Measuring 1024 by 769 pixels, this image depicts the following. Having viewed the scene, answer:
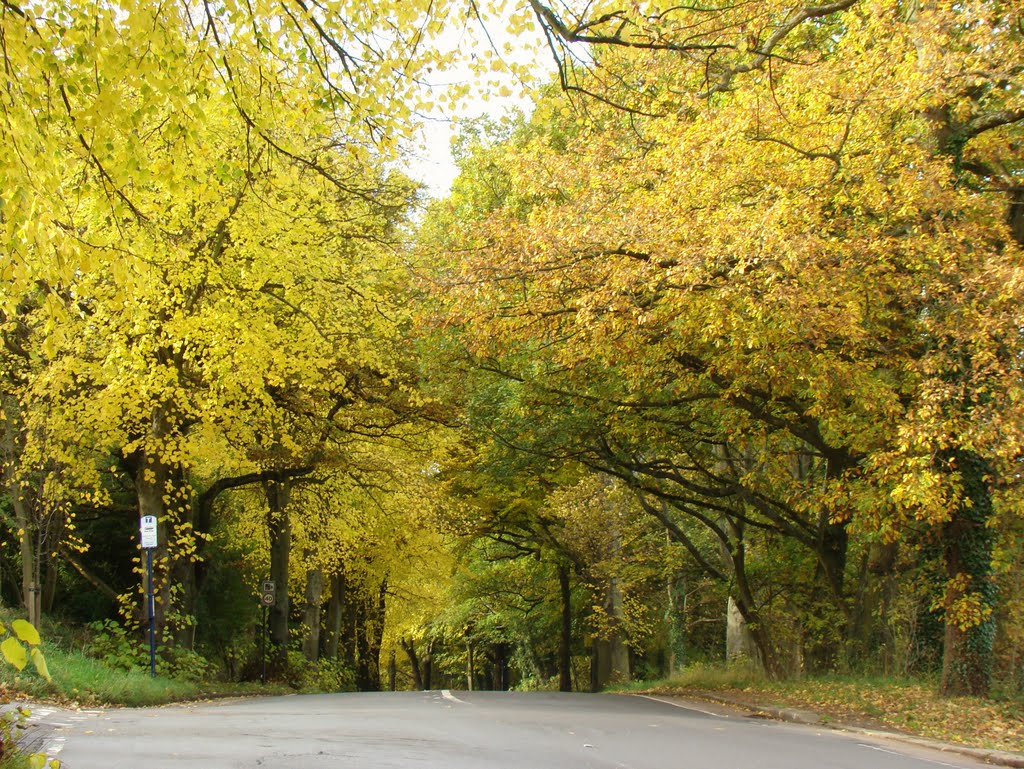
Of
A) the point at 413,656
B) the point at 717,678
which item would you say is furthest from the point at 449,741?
the point at 413,656

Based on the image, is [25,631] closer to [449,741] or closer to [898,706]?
[449,741]

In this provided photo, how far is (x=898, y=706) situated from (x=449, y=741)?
6896 mm

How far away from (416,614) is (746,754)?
3472cm

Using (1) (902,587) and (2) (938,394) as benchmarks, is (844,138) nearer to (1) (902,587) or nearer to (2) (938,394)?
(2) (938,394)

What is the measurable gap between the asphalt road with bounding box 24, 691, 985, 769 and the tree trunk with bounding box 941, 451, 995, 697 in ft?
9.30

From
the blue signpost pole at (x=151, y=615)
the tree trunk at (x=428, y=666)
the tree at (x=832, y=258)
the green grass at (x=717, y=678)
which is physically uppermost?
the tree at (x=832, y=258)

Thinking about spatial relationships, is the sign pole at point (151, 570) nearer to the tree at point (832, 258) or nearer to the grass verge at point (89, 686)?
the grass verge at point (89, 686)

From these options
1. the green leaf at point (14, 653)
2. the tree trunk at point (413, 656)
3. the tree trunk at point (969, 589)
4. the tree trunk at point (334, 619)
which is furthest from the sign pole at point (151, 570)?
the tree trunk at point (413, 656)

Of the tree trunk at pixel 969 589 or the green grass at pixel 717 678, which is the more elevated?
the tree trunk at pixel 969 589

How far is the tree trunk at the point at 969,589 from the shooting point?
13.6 metres

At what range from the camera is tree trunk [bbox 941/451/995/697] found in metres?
13.6

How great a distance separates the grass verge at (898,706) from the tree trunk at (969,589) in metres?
0.39

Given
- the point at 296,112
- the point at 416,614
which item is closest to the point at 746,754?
the point at 296,112

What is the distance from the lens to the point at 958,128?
14.3 meters
